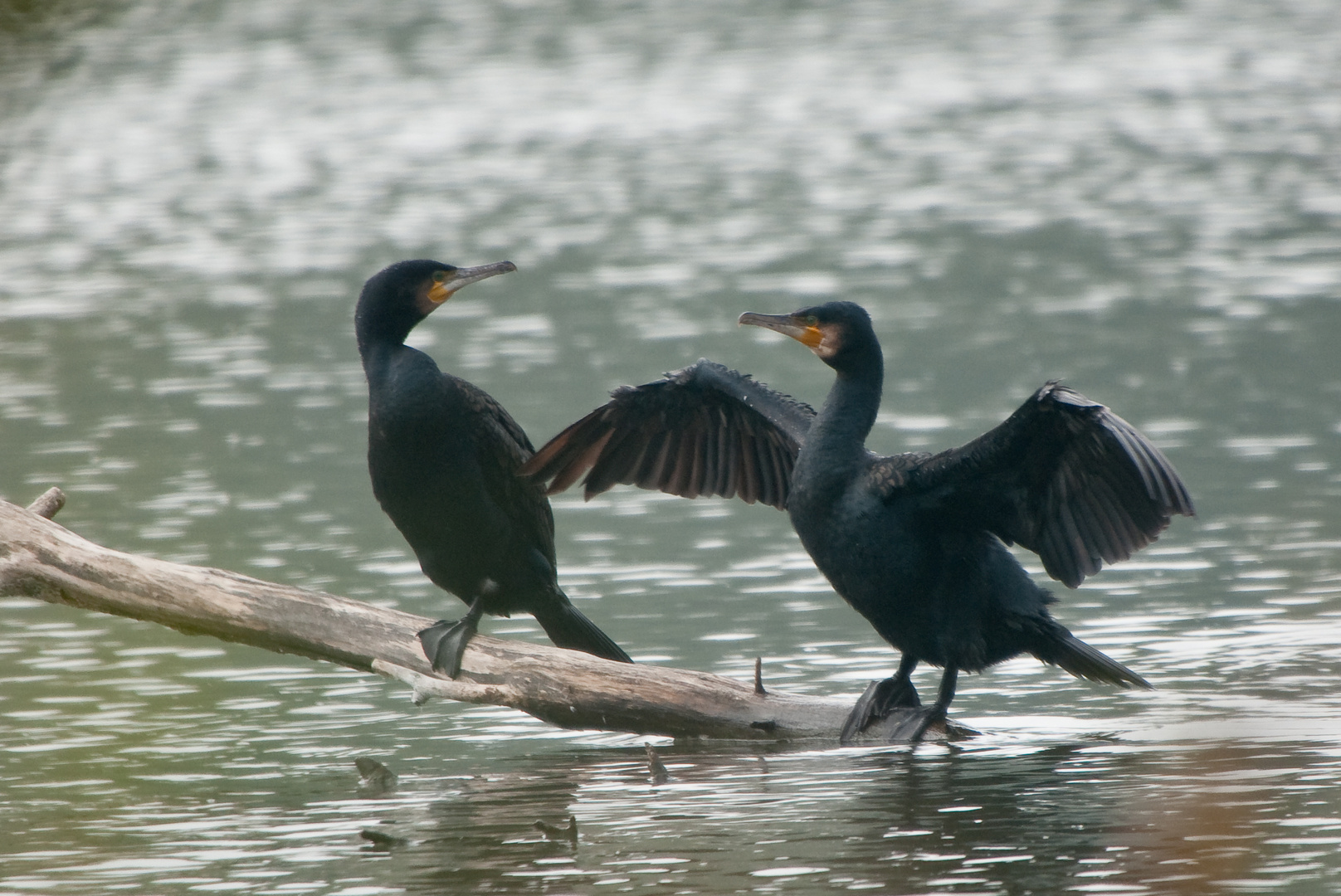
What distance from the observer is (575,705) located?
5.61 metres

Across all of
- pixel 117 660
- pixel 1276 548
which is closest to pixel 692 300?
pixel 1276 548

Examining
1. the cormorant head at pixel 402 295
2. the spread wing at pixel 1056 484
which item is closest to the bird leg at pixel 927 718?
the spread wing at pixel 1056 484

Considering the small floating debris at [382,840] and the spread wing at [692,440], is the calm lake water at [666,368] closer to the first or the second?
the small floating debris at [382,840]

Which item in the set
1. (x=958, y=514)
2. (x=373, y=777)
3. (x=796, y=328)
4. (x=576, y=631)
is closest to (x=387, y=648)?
(x=373, y=777)

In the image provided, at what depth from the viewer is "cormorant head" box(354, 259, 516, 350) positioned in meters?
5.98

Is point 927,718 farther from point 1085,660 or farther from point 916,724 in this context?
point 1085,660

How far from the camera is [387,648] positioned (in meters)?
5.70

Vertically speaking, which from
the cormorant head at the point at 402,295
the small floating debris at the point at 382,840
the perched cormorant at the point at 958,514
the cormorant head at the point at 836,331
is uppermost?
the cormorant head at the point at 402,295

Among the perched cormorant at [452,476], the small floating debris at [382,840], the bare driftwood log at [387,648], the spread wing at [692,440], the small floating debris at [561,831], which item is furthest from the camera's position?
the spread wing at [692,440]

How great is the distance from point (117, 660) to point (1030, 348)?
362 inches

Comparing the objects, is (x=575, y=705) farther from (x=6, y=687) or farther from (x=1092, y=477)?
(x=6, y=687)

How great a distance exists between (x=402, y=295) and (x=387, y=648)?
1.16m

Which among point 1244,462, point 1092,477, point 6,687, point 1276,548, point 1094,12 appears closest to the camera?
point 1092,477

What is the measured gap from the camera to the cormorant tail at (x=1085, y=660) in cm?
547
